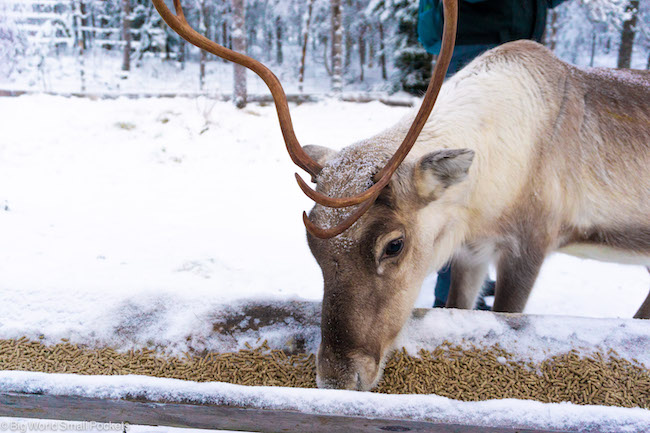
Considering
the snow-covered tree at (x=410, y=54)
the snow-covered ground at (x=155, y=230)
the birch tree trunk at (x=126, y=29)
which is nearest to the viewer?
the snow-covered ground at (x=155, y=230)

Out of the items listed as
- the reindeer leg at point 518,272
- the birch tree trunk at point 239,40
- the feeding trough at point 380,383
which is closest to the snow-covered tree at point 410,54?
the birch tree trunk at point 239,40

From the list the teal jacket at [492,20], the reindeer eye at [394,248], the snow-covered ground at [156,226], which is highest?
the teal jacket at [492,20]

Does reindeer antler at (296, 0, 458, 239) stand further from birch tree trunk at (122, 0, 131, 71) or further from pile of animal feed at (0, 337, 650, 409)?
birch tree trunk at (122, 0, 131, 71)

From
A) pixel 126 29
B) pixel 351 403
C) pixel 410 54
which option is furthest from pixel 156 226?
pixel 126 29

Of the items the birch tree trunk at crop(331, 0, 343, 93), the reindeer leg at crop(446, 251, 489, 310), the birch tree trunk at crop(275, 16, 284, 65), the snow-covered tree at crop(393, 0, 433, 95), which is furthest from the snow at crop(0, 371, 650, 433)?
the birch tree trunk at crop(275, 16, 284, 65)

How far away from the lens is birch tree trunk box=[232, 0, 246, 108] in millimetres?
11320

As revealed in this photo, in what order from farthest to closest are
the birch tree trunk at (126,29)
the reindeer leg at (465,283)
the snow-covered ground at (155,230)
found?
1. the birch tree trunk at (126,29)
2. the reindeer leg at (465,283)
3. the snow-covered ground at (155,230)

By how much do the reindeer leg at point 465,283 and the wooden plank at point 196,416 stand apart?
5.35ft

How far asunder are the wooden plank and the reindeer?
9.7 inches

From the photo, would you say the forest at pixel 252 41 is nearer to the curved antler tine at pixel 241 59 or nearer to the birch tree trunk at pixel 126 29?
the birch tree trunk at pixel 126 29

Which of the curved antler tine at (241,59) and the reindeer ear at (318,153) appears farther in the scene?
the reindeer ear at (318,153)

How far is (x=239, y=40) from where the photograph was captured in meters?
11.3

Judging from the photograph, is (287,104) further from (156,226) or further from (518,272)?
(156,226)

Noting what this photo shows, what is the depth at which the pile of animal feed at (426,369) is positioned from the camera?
1.81 meters
